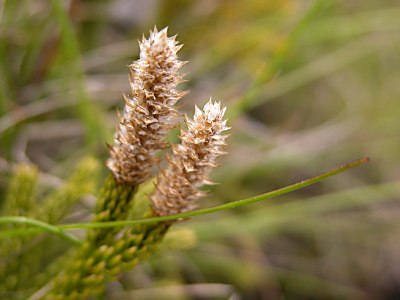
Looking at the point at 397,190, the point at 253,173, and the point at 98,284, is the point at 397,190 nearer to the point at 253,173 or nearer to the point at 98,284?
the point at 253,173

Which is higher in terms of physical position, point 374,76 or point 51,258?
point 374,76

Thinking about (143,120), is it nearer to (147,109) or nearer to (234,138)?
(147,109)

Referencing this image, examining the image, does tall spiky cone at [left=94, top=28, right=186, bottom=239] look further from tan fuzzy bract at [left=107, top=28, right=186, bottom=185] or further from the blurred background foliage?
the blurred background foliage

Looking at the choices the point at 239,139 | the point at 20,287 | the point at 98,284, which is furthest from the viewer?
the point at 239,139

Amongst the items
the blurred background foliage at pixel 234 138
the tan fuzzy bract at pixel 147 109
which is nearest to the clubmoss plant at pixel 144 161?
the tan fuzzy bract at pixel 147 109

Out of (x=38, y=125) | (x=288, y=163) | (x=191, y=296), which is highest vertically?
(x=38, y=125)

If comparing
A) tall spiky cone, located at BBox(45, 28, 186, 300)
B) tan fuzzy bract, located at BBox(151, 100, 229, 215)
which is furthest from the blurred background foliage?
tan fuzzy bract, located at BBox(151, 100, 229, 215)

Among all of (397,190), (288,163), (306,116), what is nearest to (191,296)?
(288,163)

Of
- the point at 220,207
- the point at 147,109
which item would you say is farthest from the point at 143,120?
the point at 220,207
